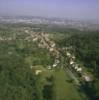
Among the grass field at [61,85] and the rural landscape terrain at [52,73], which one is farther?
the grass field at [61,85]

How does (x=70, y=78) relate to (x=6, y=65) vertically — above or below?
below

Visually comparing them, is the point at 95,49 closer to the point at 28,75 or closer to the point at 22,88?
the point at 28,75

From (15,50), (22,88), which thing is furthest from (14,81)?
(15,50)

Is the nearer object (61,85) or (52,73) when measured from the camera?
(61,85)

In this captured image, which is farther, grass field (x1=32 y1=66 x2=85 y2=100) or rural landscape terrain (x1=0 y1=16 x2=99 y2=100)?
grass field (x1=32 y1=66 x2=85 y2=100)

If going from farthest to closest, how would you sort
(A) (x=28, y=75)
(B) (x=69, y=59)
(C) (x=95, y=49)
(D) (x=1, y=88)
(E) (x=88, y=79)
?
1. (C) (x=95, y=49)
2. (B) (x=69, y=59)
3. (E) (x=88, y=79)
4. (A) (x=28, y=75)
5. (D) (x=1, y=88)

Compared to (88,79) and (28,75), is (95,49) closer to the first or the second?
(88,79)

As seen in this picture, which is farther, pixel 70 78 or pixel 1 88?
pixel 70 78

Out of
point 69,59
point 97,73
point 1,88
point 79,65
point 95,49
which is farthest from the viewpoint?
point 95,49
